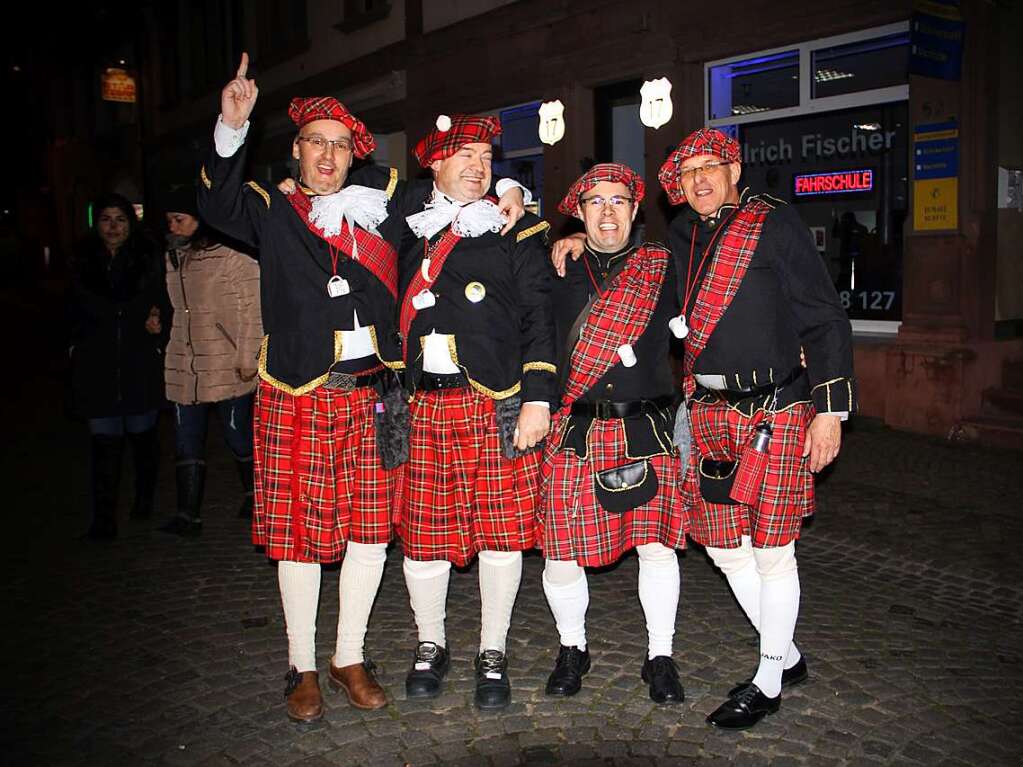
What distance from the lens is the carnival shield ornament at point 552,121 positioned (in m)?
12.2

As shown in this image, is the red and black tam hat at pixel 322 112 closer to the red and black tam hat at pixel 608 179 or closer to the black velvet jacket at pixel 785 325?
the red and black tam hat at pixel 608 179

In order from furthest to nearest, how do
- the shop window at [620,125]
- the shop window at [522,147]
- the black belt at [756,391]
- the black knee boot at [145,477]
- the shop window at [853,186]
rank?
the shop window at [522,147]
the shop window at [620,125]
the shop window at [853,186]
the black knee boot at [145,477]
the black belt at [756,391]

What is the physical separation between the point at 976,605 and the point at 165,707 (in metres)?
3.85

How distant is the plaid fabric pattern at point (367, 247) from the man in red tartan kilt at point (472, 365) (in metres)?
0.06

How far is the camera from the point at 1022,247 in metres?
9.32

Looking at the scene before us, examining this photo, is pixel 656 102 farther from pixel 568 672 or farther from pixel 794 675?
pixel 568 672

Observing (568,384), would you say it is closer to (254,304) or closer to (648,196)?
(254,304)

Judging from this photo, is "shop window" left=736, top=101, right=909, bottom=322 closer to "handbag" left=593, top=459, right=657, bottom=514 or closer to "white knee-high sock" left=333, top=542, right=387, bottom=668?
"handbag" left=593, top=459, right=657, bottom=514

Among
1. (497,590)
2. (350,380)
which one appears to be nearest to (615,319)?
(350,380)

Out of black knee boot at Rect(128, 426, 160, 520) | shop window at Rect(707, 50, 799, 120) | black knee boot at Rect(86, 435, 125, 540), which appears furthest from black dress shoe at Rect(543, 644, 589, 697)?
shop window at Rect(707, 50, 799, 120)

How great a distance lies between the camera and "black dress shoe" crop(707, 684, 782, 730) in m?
3.54

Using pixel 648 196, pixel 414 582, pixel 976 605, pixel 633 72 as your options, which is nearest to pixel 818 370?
pixel 414 582

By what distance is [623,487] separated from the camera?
3.59 meters


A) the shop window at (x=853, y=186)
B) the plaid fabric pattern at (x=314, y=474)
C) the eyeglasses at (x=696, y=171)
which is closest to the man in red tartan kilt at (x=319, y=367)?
the plaid fabric pattern at (x=314, y=474)
